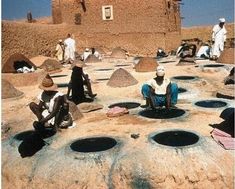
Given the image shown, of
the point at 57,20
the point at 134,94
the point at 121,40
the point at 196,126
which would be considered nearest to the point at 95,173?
the point at 196,126

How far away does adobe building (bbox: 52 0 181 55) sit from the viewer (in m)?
21.6

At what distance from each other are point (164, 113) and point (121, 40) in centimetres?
1571

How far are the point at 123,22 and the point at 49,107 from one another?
16548 mm

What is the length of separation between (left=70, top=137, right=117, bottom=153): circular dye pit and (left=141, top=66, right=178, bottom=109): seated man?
1348 millimetres

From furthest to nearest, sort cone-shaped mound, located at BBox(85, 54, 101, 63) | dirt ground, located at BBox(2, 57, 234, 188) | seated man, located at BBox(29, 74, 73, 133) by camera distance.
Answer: cone-shaped mound, located at BBox(85, 54, 101, 63) < seated man, located at BBox(29, 74, 73, 133) < dirt ground, located at BBox(2, 57, 234, 188)

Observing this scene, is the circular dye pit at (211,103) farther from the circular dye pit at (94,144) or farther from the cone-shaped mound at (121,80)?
the cone-shaped mound at (121,80)

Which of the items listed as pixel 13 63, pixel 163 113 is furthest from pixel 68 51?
pixel 163 113

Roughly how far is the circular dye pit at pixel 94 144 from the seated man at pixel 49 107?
573 mm

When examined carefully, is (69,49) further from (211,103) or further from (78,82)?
(211,103)

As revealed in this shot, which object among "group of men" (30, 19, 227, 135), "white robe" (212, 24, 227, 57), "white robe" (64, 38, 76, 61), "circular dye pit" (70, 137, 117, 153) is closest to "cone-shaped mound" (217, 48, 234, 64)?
"white robe" (212, 24, 227, 57)

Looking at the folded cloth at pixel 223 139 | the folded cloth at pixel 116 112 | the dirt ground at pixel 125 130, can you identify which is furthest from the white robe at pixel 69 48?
the folded cloth at pixel 223 139

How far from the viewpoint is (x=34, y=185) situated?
5395 mm

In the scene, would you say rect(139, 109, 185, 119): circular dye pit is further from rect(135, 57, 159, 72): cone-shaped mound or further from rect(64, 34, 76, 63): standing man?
rect(64, 34, 76, 63): standing man

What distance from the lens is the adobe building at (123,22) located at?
21.6 meters
